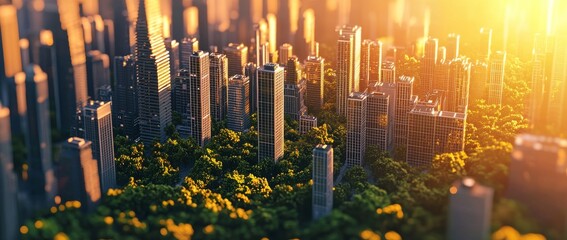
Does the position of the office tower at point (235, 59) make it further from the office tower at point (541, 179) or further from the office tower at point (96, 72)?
the office tower at point (541, 179)

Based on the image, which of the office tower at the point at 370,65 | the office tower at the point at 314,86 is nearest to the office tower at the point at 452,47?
the office tower at the point at 370,65

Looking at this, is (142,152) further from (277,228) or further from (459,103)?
(459,103)

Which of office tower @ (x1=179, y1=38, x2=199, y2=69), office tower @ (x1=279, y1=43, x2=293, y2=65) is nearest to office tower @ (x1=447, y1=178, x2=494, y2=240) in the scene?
office tower @ (x1=279, y1=43, x2=293, y2=65)

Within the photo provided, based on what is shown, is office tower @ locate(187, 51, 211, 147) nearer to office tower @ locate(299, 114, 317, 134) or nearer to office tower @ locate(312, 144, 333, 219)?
office tower @ locate(299, 114, 317, 134)

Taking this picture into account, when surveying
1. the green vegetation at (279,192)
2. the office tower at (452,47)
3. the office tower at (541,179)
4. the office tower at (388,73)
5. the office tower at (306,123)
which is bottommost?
the green vegetation at (279,192)

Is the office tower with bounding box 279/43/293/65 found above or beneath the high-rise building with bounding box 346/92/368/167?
above

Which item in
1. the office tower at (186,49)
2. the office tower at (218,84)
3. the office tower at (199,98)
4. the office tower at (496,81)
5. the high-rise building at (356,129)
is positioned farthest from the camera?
the office tower at (186,49)

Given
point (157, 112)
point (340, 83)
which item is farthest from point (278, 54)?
point (157, 112)
